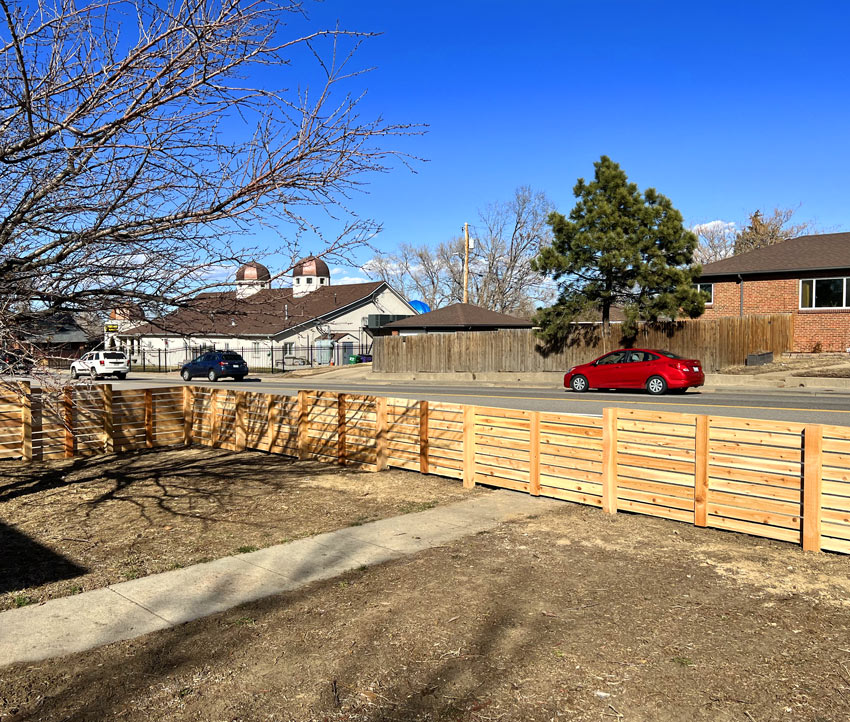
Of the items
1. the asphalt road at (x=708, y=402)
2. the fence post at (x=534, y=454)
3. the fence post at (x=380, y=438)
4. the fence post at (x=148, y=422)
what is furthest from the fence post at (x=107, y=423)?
the asphalt road at (x=708, y=402)

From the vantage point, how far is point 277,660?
15.3ft

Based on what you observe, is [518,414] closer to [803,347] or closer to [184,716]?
[184,716]

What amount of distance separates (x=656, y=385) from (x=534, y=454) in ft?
48.3

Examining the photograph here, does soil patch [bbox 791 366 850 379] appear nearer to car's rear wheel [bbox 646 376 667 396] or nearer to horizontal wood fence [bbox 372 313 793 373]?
horizontal wood fence [bbox 372 313 793 373]

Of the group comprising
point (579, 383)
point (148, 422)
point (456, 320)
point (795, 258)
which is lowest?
point (148, 422)

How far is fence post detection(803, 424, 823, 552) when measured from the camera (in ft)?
21.7

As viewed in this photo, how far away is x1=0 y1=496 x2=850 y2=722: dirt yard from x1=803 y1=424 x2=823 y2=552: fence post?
203mm

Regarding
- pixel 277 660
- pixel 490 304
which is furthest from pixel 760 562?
pixel 490 304

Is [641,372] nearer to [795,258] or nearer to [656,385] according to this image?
[656,385]

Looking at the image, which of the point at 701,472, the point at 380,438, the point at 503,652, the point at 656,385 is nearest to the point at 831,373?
the point at 656,385

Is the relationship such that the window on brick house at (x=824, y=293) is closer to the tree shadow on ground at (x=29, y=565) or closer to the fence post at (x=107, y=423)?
the fence post at (x=107, y=423)

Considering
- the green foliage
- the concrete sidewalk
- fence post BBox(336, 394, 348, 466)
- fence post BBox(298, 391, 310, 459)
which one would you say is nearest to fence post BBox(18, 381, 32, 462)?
fence post BBox(298, 391, 310, 459)

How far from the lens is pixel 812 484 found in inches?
262

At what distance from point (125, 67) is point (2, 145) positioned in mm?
1346
